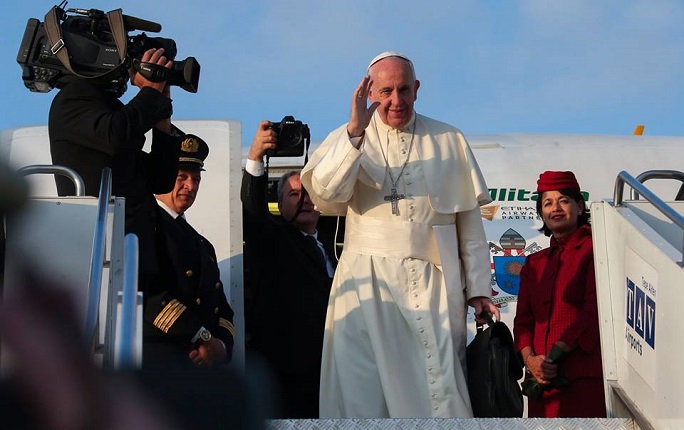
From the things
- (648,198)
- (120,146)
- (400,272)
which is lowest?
(400,272)

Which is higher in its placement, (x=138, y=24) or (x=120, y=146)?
(x=138, y=24)

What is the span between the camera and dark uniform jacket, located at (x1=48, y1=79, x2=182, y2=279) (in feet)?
15.3

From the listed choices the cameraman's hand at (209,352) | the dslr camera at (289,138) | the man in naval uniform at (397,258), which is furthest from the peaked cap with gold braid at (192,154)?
the cameraman's hand at (209,352)

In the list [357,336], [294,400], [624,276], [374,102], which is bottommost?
[294,400]

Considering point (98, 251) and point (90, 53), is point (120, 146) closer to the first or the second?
point (90, 53)

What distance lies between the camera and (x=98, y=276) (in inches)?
136

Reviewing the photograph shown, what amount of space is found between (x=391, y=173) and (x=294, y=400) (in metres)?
1.61

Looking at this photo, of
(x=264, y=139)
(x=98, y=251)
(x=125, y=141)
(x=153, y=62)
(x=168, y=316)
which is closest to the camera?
(x=98, y=251)

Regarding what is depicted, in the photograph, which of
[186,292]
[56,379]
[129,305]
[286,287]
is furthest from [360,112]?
[56,379]

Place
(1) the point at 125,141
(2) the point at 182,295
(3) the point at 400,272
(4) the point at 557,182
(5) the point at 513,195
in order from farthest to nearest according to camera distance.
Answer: (5) the point at 513,195, (4) the point at 557,182, (2) the point at 182,295, (3) the point at 400,272, (1) the point at 125,141

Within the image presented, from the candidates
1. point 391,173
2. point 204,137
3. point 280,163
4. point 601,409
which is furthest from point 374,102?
point 280,163

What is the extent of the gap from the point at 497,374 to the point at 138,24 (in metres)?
2.36

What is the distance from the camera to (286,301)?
605cm

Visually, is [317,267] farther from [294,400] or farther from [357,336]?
[357,336]
